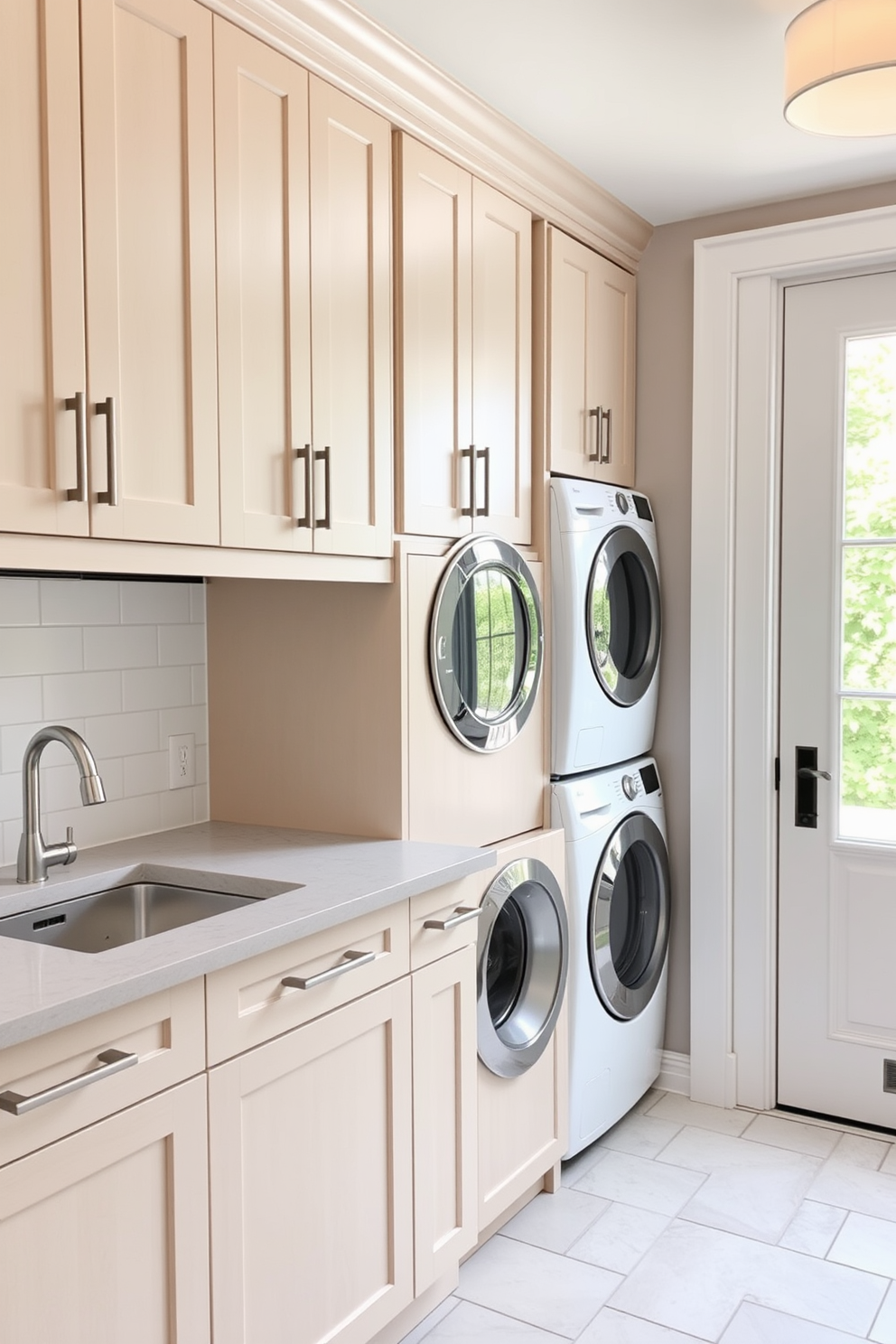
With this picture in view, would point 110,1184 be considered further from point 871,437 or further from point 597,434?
point 871,437

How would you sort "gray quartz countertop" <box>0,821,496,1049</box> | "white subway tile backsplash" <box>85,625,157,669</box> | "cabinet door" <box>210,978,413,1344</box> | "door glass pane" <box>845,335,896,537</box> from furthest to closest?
"door glass pane" <box>845,335,896,537</box>, "white subway tile backsplash" <box>85,625,157,669</box>, "cabinet door" <box>210,978,413,1344</box>, "gray quartz countertop" <box>0,821,496,1049</box>

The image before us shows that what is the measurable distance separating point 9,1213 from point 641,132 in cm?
245

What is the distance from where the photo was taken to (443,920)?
7.04 ft

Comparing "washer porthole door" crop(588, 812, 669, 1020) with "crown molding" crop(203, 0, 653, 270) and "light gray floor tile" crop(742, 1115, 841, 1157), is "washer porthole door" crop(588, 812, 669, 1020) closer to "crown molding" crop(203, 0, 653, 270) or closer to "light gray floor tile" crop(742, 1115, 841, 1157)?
"light gray floor tile" crop(742, 1115, 841, 1157)

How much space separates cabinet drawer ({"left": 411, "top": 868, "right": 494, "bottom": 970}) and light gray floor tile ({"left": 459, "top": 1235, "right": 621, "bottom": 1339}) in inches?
29.0

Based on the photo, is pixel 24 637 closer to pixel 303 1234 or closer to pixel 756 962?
pixel 303 1234

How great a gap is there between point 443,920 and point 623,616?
1.24 m

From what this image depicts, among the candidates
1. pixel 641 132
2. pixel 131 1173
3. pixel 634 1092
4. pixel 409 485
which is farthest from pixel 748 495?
pixel 131 1173

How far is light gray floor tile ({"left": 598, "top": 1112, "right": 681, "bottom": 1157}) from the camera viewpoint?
296cm

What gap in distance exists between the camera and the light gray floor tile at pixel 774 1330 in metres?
A: 2.17

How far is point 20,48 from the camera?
1522mm

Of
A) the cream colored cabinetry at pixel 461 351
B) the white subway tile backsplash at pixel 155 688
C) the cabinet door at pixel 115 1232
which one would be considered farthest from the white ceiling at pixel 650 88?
the cabinet door at pixel 115 1232

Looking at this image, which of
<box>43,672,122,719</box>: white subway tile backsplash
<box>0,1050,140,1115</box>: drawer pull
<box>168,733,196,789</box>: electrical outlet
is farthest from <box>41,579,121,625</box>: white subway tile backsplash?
<box>0,1050,140,1115</box>: drawer pull

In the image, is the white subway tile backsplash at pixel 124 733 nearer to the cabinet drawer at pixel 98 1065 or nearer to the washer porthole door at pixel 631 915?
the cabinet drawer at pixel 98 1065
